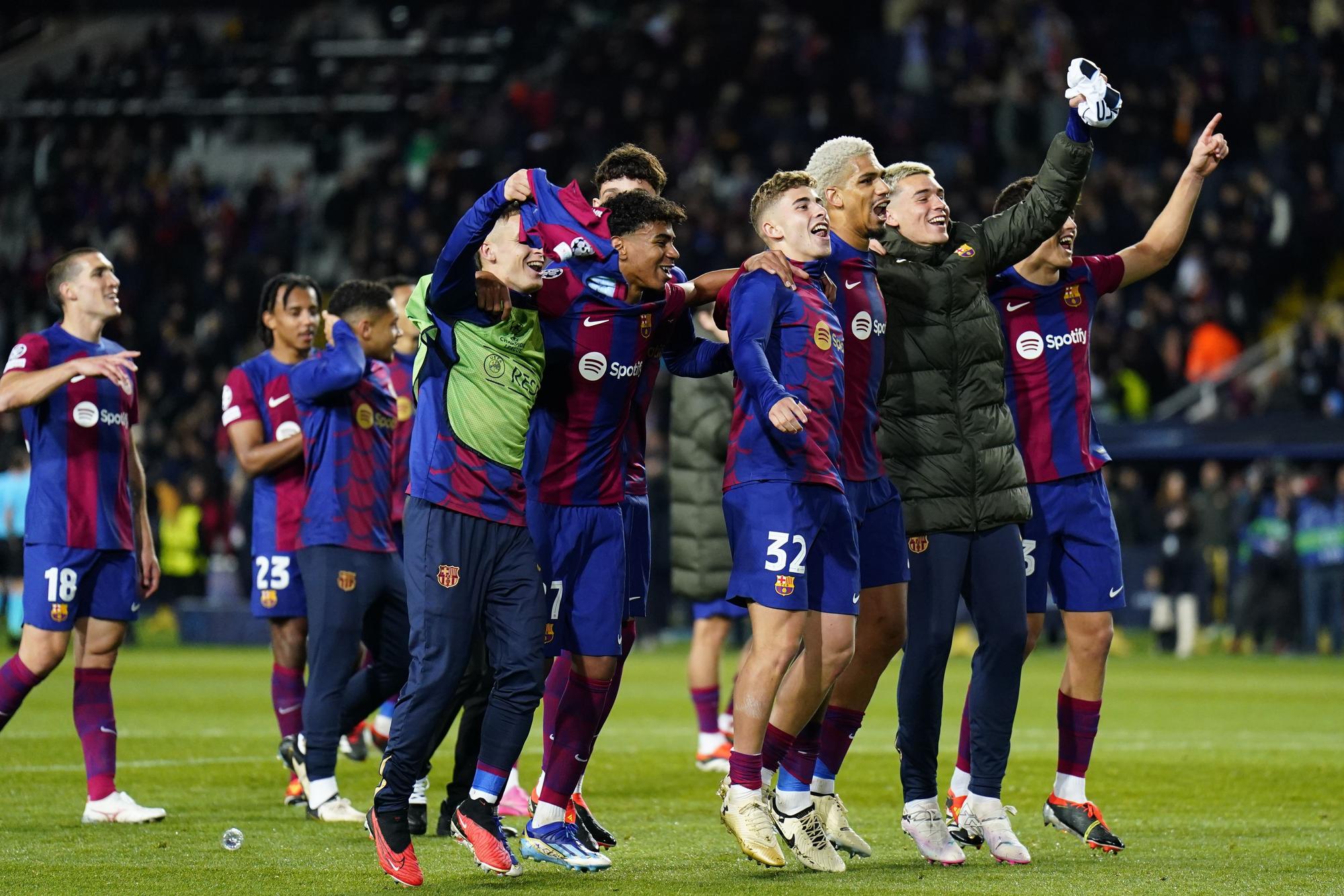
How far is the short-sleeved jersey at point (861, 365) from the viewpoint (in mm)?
6949

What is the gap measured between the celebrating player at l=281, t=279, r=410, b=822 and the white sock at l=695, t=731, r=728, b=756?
7.52 ft

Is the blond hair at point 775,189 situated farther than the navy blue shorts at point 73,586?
No

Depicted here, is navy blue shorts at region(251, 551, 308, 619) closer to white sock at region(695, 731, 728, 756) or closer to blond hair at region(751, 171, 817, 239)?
white sock at region(695, 731, 728, 756)

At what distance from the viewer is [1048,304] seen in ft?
25.3

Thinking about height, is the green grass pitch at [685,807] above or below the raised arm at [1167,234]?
below

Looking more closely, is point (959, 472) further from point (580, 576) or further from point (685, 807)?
point (685, 807)

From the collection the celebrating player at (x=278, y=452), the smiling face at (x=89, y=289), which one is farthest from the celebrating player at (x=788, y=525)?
the smiling face at (x=89, y=289)

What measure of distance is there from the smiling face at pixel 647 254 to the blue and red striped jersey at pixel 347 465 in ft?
5.66

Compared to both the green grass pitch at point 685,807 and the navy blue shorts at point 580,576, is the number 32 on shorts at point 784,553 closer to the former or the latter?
the navy blue shorts at point 580,576

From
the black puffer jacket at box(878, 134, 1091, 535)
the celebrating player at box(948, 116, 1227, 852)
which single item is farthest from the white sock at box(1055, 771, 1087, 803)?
the black puffer jacket at box(878, 134, 1091, 535)

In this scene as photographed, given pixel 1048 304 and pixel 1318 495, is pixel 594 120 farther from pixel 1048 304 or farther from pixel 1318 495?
pixel 1048 304

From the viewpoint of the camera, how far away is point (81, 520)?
26.6 ft

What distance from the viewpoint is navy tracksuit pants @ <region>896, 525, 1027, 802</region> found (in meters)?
6.96

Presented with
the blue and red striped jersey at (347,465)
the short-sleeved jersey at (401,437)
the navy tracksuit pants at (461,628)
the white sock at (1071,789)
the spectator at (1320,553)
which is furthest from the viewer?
the spectator at (1320,553)
